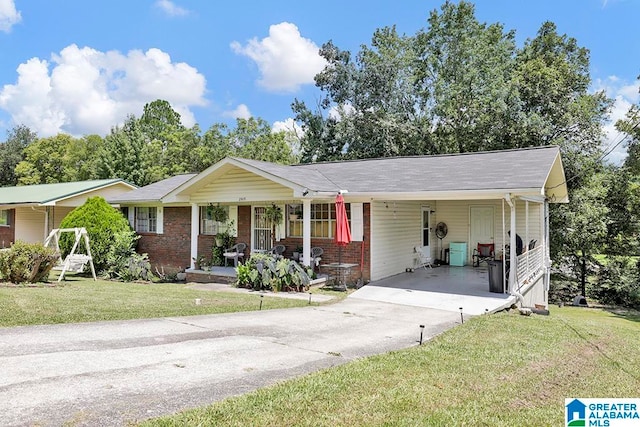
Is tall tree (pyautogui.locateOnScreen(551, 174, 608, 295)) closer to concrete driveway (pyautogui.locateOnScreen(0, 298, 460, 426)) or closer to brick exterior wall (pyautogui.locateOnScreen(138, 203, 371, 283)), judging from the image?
brick exterior wall (pyautogui.locateOnScreen(138, 203, 371, 283))

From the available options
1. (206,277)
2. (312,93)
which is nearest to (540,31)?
(312,93)

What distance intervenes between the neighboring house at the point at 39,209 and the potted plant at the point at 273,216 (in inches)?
530

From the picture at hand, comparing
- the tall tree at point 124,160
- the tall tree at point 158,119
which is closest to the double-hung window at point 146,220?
the tall tree at point 124,160

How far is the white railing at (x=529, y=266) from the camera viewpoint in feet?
39.4

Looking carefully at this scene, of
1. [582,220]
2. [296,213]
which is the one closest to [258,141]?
[296,213]

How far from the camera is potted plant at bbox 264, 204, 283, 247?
48.8ft

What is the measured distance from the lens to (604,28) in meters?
18.7

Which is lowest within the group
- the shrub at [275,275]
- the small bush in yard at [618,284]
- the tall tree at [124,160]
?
the small bush in yard at [618,284]

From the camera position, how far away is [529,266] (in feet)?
44.9

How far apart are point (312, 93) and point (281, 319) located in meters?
28.1

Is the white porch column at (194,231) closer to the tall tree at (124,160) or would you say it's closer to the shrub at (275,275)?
the shrub at (275,275)

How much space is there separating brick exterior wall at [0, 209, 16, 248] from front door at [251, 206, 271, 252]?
17.7m

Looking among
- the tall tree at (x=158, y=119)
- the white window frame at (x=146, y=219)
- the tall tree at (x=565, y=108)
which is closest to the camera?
the white window frame at (x=146, y=219)

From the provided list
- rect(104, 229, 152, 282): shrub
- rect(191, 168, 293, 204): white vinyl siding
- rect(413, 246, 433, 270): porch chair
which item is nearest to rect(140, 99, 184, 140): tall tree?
rect(104, 229, 152, 282): shrub
